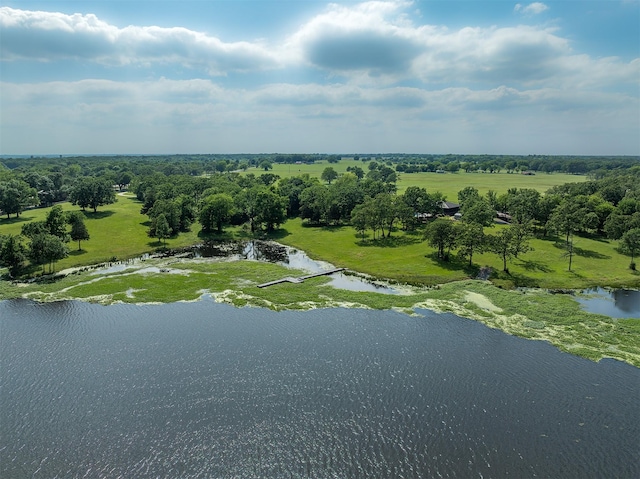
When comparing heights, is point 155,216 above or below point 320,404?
above

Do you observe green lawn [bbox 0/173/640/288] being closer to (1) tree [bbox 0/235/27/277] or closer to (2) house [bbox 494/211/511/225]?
(1) tree [bbox 0/235/27/277]

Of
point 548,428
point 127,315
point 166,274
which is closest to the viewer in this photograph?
point 548,428

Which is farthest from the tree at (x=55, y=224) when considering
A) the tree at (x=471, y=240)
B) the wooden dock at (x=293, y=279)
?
the tree at (x=471, y=240)

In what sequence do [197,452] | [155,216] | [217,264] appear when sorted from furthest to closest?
[155,216]
[217,264]
[197,452]

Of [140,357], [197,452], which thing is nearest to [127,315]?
[140,357]

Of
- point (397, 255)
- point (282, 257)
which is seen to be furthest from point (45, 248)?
point (397, 255)

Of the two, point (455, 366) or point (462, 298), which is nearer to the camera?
point (455, 366)

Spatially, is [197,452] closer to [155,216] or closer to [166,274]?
[166,274]
